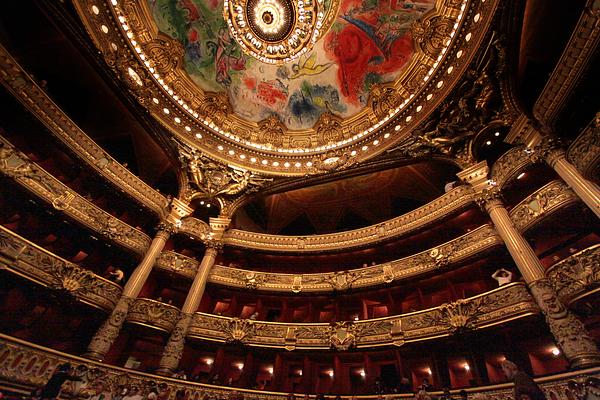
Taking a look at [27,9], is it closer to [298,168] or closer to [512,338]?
[298,168]

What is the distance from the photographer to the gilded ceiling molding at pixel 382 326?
9156 millimetres

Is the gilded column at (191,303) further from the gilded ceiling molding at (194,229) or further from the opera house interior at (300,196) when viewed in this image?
the gilded ceiling molding at (194,229)

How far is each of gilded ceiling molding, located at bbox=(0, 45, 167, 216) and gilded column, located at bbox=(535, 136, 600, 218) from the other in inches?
609

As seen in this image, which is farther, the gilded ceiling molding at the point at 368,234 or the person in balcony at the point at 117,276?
the gilded ceiling molding at the point at 368,234

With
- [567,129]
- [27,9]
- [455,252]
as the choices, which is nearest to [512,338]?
[455,252]

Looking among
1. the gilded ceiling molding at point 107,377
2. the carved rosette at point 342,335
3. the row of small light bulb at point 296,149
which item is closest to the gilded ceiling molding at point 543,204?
the gilded ceiling molding at point 107,377

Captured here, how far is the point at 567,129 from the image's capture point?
8.77 metres

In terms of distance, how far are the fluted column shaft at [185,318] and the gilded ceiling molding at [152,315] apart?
0.36 meters

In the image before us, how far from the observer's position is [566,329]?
7266 mm

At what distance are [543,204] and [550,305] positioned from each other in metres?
3.28

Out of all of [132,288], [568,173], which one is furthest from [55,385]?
[568,173]

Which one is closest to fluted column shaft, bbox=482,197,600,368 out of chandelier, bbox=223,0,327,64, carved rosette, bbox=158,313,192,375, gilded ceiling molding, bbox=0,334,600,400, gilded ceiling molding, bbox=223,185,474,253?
gilded ceiling molding, bbox=0,334,600,400

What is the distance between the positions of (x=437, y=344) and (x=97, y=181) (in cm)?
1565

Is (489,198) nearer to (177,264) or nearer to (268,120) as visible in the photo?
(268,120)
